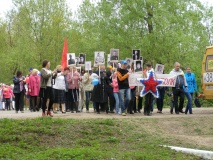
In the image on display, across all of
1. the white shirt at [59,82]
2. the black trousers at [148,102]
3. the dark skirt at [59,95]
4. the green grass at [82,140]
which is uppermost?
the white shirt at [59,82]

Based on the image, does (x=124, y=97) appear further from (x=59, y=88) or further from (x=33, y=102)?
(x=33, y=102)

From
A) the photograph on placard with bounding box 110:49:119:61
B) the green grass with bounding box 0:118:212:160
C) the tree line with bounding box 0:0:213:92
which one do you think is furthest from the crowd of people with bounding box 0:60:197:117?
the tree line with bounding box 0:0:213:92

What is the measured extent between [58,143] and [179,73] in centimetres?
927

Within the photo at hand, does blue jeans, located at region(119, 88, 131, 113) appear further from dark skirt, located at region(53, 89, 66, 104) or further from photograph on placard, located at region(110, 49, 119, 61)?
photograph on placard, located at region(110, 49, 119, 61)

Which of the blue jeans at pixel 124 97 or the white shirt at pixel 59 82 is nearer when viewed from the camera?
the blue jeans at pixel 124 97

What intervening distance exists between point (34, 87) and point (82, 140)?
11380 mm

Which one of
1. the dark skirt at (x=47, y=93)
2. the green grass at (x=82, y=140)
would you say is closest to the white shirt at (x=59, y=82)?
the dark skirt at (x=47, y=93)

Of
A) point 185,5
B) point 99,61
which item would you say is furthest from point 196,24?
point 99,61

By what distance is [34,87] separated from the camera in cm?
2406

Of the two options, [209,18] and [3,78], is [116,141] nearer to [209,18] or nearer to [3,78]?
[209,18]

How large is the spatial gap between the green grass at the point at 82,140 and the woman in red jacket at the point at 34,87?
29.8 feet

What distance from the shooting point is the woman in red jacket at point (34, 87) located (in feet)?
79.0

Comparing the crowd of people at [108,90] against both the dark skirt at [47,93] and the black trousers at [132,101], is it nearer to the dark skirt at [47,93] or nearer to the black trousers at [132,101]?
the black trousers at [132,101]

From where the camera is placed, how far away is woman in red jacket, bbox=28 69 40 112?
2409cm
